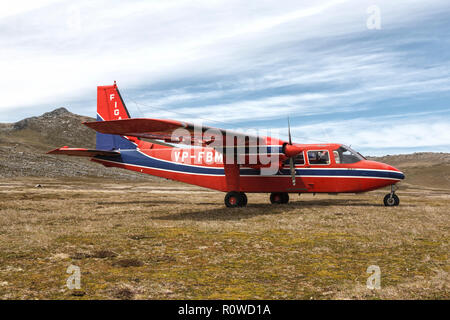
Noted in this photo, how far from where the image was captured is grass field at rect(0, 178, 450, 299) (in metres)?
5.36

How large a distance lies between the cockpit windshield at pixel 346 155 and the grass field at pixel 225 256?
508 centimetres

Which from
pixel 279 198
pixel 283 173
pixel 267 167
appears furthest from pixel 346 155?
pixel 279 198

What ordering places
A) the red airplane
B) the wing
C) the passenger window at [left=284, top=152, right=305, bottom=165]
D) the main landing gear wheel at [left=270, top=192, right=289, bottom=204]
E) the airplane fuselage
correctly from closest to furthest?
1. the wing
2. the red airplane
3. the airplane fuselage
4. the passenger window at [left=284, top=152, right=305, bottom=165]
5. the main landing gear wheel at [left=270, top=192, right=289, bottom=204]

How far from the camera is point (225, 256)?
297 inches

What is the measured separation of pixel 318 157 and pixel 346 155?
1.40 meters

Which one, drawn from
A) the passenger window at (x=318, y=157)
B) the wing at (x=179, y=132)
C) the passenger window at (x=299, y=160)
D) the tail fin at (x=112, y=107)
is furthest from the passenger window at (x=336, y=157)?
the tail fin at (x=112, y=107)

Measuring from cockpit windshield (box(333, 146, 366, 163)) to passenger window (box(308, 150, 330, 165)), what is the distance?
45 centimetres

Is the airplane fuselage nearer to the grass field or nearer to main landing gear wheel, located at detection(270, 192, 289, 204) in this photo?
main landing gear wheel, located at detection(270, 192, 289, 204)

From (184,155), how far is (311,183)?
24.3 ft

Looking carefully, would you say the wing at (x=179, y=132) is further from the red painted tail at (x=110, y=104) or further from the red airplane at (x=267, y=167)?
the red painted tail at (x=110, y=104)

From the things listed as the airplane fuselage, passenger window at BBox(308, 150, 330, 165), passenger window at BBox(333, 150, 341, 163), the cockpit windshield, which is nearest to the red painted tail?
the airplane fuselage

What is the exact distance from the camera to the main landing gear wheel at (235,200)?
17.8 metres

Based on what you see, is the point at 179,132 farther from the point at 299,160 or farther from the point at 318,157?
the point at 318,157
